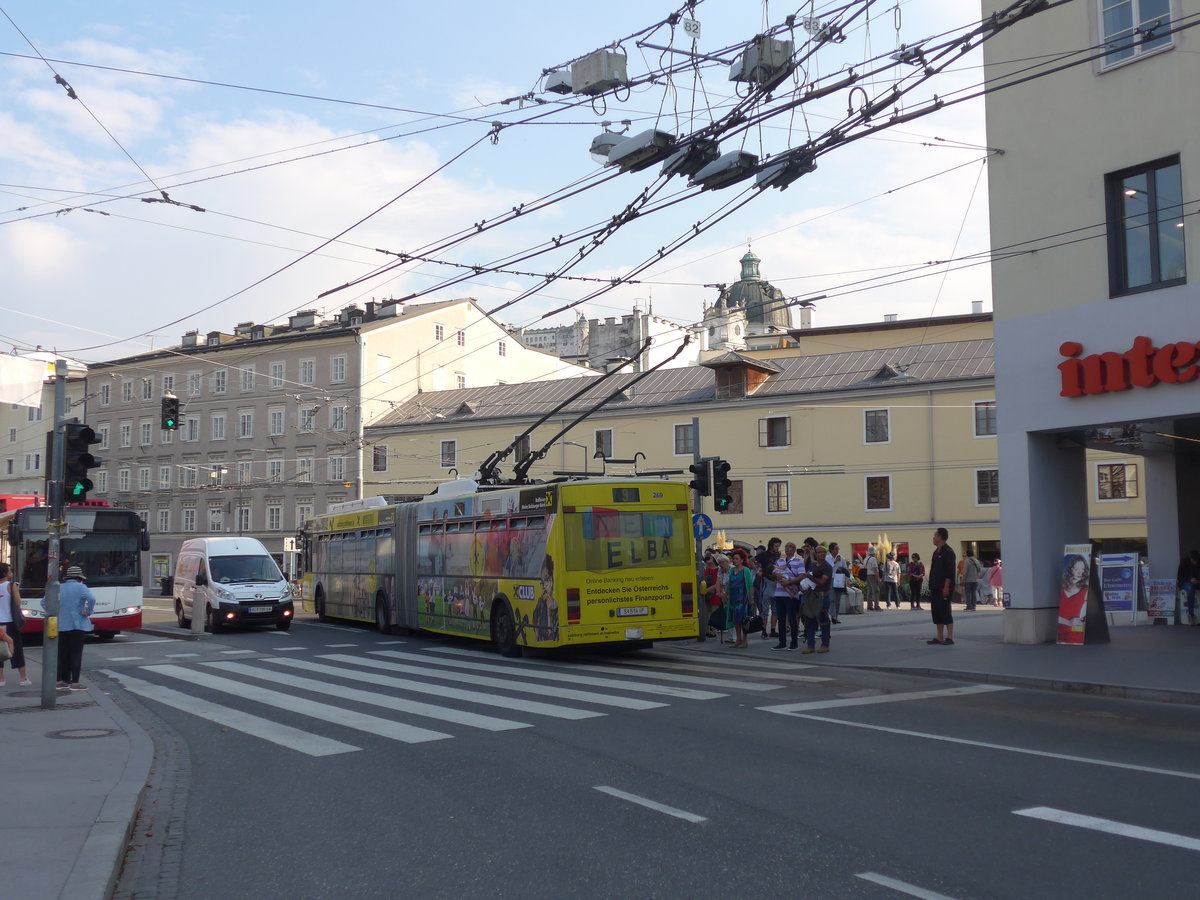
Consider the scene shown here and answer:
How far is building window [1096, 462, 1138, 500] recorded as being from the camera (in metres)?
44.5

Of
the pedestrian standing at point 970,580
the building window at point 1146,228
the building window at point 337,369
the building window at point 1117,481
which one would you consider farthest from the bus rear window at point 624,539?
the building window at point 337,369

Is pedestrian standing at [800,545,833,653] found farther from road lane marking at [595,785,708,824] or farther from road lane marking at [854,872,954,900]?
road lane marking at [854,872,954,900]

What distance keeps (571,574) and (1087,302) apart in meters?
9.08

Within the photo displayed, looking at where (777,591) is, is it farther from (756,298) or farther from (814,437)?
(756,298)

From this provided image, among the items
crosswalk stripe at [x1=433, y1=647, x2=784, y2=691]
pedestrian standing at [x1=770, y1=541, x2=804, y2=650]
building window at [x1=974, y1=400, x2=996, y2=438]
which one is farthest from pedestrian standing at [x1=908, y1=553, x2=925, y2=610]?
crosswalk stripe at [x1=433, y1=647, x2=784, y2=691]

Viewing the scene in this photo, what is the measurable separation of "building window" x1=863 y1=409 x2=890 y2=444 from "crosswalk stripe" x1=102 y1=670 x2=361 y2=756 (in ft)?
121

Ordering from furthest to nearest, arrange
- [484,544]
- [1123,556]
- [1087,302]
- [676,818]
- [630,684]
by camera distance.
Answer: [1123,556] < [484,544] < [1087,302] < [630,684] < [676,818]

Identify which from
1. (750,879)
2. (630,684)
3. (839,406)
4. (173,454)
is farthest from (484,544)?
(173,454)

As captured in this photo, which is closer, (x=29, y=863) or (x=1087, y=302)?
(x=29, y=863)

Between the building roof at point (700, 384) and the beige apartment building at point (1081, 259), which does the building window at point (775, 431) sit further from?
the beige apartment building at point (1081, 259)

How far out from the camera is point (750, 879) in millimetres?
6012

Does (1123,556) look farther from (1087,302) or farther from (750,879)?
(750,879)

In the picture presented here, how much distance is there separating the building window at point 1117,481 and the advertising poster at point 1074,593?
97.0 feet

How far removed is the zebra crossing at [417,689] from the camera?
11852mm
